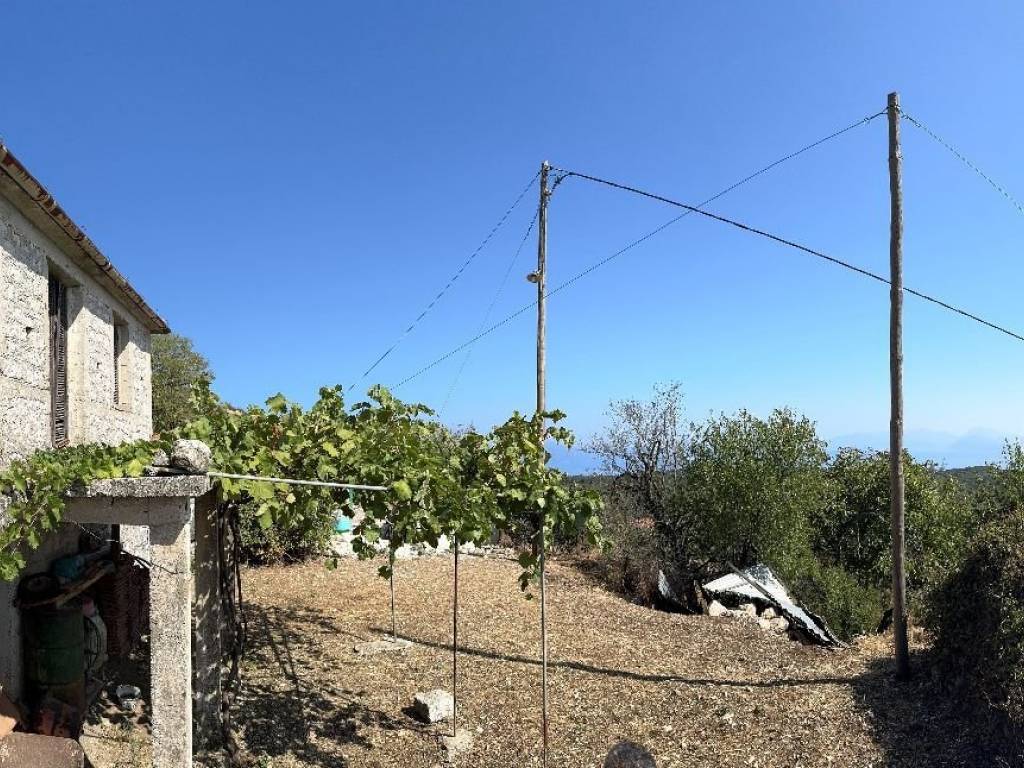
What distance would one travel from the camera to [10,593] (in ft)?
18.3

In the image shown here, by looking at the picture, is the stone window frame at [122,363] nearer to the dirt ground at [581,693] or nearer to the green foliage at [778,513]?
the dirt ground at [581,693]

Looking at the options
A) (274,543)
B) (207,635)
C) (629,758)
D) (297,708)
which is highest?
(629,758)

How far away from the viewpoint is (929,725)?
255 inches

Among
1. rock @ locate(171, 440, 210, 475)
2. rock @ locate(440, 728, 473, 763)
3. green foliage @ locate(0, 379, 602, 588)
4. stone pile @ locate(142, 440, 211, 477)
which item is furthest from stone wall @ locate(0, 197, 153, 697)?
rock @ locate(440, 728, 473, 763)

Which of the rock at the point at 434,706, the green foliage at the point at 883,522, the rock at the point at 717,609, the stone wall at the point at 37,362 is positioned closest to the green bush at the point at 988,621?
the rock at the point at 717,609

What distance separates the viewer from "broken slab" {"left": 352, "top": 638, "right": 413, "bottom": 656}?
8500mm

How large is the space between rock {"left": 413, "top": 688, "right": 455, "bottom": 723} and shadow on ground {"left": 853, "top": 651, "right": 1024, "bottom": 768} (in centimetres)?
400

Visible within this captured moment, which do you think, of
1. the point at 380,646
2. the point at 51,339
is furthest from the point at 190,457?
the point at 380,646

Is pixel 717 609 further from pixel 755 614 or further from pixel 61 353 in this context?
pixel 61 353

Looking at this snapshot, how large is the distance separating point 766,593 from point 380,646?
6.41 metres

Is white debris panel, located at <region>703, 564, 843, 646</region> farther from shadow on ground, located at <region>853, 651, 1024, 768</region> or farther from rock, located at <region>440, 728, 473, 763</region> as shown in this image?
rock, located at <region>440, 728, 473, 763</region>

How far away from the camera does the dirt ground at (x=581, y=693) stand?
20.0 ft

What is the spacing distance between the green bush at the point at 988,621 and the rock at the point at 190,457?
22.4ft

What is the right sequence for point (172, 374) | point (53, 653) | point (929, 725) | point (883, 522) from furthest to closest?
point (172, 374)
point (883, 522)
point (929, 725)
point (53, 653)
